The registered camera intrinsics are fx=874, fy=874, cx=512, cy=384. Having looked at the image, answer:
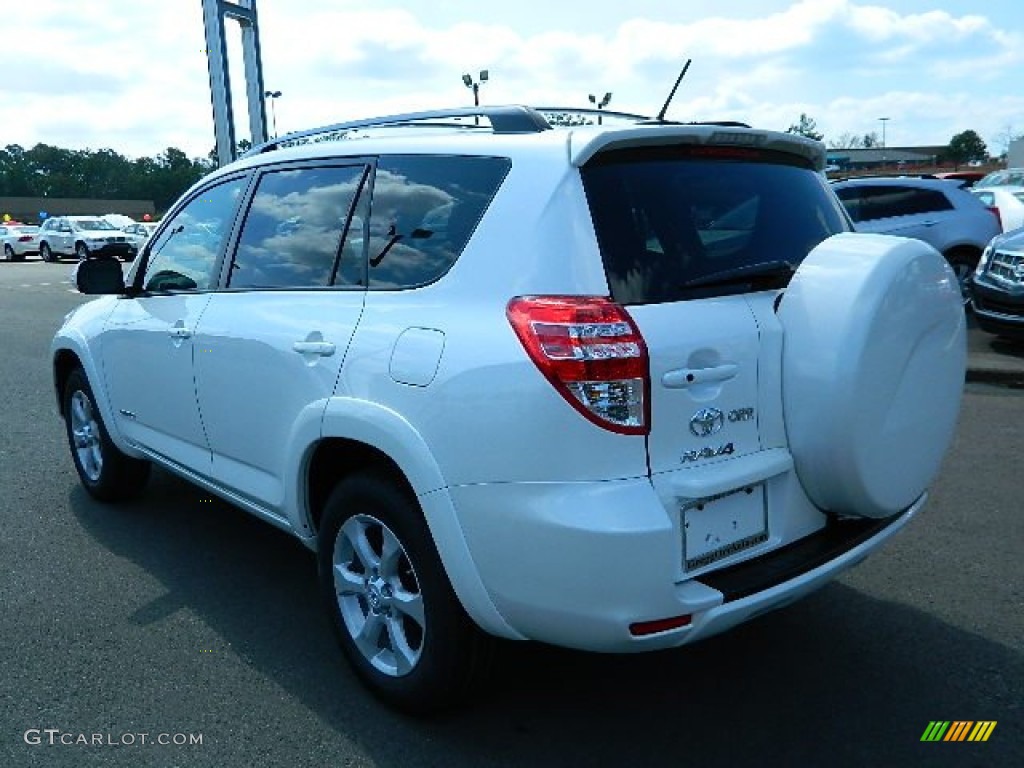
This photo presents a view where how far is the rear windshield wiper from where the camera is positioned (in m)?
2.51

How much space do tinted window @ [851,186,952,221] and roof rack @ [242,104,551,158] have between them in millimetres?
8779

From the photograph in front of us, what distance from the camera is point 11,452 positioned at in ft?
20.0

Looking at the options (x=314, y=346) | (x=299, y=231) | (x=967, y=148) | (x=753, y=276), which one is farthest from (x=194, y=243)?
(x=967, y=148)

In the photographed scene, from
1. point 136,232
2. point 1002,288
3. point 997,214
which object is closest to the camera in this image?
point 1002,288

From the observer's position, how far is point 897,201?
1080 cm

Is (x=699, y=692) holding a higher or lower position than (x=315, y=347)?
lower

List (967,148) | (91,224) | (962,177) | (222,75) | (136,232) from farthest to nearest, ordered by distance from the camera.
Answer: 1. (967,148)
2. (91,224)
3. (136,232)
4. (962,177)
5. (222,75)

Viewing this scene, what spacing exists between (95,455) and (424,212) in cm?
314

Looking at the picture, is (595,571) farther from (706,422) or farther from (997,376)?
(997,376)

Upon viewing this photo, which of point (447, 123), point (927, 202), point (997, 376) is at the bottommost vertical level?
point (997, 376)

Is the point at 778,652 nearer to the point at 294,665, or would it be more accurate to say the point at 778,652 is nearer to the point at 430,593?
the point at 430,593

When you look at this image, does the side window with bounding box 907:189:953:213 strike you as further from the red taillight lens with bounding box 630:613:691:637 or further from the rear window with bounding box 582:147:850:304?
the red taillight lens with bounding box 630:613:691:637

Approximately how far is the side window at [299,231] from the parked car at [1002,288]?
7.59 metres

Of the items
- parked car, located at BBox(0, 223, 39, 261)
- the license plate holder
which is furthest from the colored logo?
parked car, located at BBox(0, 223, 39, 261)
